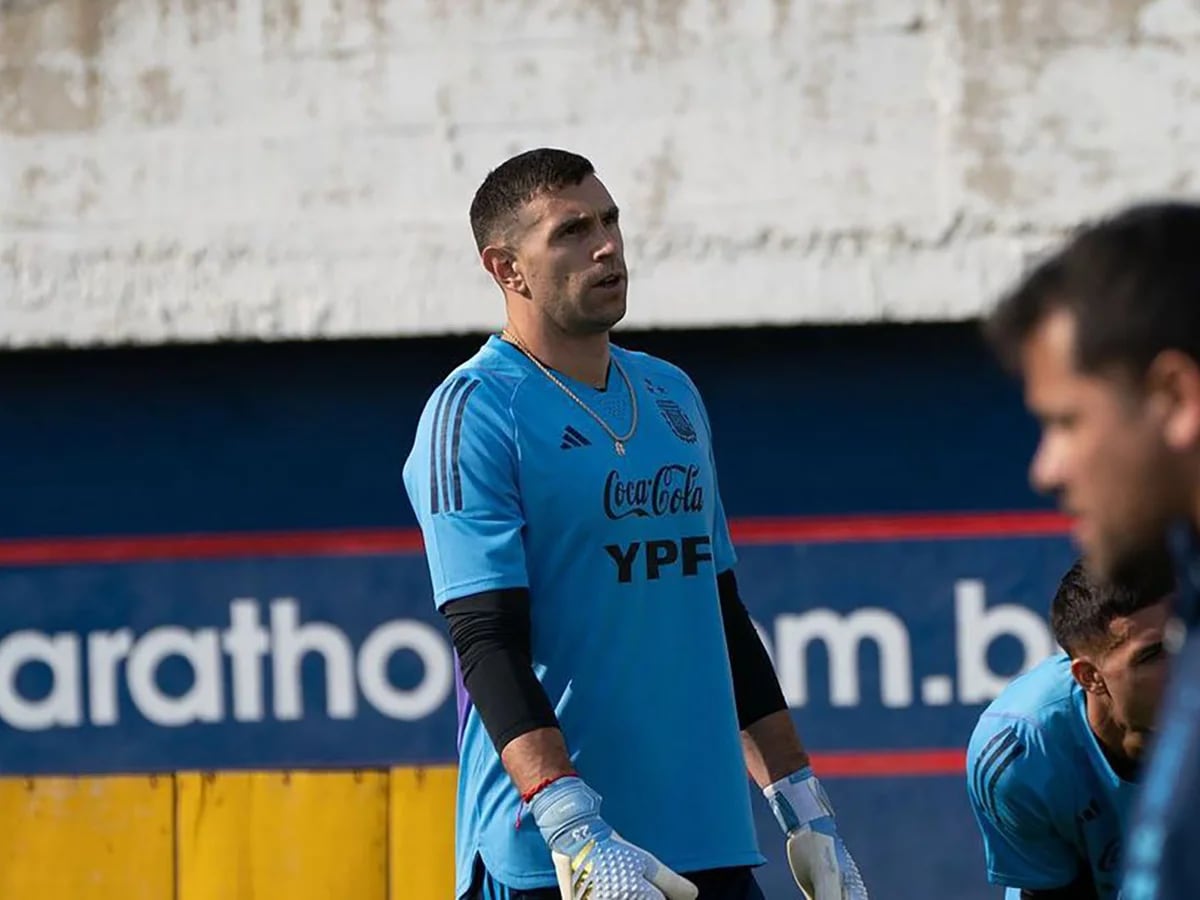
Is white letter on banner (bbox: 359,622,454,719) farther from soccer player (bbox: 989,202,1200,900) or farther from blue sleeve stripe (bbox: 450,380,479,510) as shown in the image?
soccer player (bbox: 989,202,1200,900)

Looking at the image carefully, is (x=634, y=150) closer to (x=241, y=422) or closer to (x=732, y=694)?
(x=241, y=422)

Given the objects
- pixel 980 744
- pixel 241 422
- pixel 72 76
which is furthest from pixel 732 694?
pixel 72 76

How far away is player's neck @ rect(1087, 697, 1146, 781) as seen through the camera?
3314 mm

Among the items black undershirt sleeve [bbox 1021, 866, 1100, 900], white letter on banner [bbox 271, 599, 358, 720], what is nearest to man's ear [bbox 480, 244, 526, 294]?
black undershirt sleeve [bbox 1021, 866, 1100, 900]

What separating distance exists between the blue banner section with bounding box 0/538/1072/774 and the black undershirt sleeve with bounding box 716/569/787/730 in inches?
115

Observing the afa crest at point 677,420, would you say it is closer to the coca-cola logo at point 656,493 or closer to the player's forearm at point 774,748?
the coca-cola logo at point 656,493

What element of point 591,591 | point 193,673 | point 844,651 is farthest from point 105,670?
point 591,591

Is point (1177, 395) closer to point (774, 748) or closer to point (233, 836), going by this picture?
point (774, 748)

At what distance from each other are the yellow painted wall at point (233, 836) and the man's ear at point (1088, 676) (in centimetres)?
222

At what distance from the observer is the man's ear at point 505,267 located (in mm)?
3641

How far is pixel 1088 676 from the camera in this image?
3301 millimetres

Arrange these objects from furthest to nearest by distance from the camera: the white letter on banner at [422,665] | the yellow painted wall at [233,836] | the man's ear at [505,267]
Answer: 1. the white letter on banner at [422,665]
2. the yellow painted wall at [233,836]
3. the man's ear at [505,267]

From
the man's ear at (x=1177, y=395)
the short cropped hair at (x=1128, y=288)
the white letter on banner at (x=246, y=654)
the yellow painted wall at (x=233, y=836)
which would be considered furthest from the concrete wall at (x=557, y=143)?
the man's ear at (x=1177, y=395)

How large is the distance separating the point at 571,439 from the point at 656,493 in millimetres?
160
